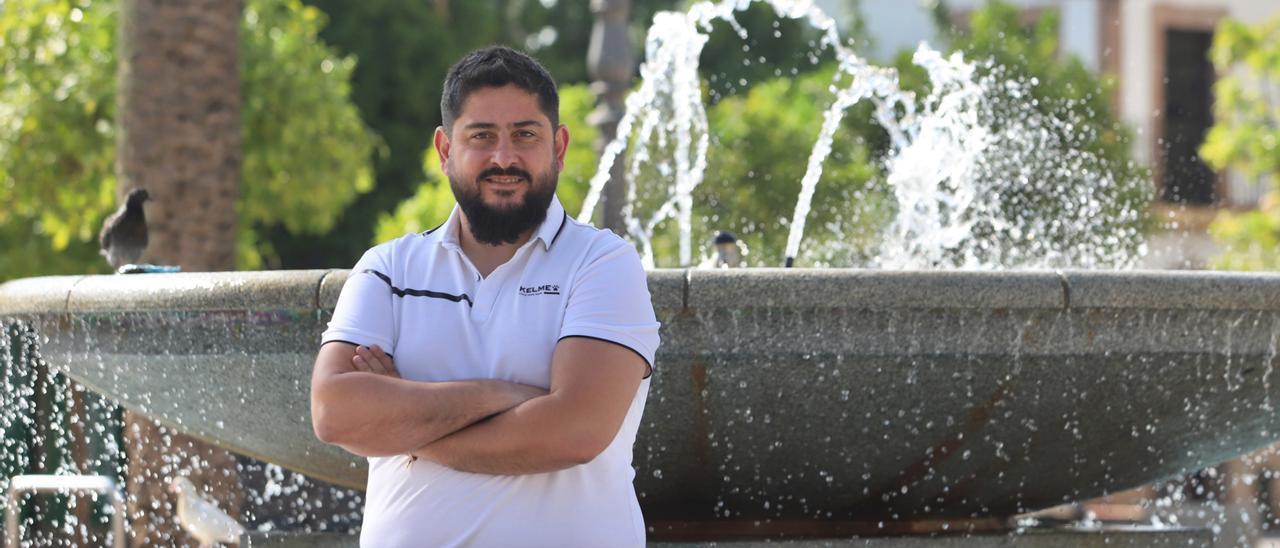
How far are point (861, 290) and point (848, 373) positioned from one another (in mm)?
289

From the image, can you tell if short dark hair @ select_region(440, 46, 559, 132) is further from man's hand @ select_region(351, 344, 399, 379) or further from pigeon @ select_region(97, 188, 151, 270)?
pigeon @ select_region(97, 188, 151, 270)

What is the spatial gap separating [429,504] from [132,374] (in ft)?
6.99

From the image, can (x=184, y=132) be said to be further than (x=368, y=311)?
Yes

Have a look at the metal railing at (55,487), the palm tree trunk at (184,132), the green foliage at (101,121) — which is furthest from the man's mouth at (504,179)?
the green foliage at (101,121)

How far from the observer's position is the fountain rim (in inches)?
169

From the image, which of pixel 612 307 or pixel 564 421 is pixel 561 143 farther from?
pixel 564 421

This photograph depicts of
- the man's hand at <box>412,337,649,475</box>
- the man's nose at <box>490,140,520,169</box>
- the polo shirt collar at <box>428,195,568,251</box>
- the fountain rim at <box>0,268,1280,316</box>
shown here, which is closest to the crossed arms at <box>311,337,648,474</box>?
the man's hand at <box>412,337,649,475</box>

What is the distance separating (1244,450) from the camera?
18.4 feet

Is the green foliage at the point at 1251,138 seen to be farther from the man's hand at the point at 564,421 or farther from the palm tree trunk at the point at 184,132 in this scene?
the man's hand at the point at 564,421

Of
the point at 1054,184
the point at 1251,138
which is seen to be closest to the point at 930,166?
the point at 1054,184

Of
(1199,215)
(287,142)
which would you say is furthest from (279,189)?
(1199,215)

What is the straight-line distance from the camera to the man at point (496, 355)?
3.13 m

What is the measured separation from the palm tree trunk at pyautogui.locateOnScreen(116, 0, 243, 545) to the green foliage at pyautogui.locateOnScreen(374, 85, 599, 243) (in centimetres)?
569

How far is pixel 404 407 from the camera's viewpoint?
10.4 feet
